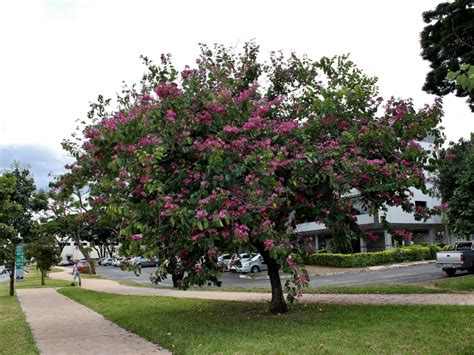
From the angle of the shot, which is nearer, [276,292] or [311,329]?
[311,329]

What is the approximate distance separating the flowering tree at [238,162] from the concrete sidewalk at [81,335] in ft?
4.52

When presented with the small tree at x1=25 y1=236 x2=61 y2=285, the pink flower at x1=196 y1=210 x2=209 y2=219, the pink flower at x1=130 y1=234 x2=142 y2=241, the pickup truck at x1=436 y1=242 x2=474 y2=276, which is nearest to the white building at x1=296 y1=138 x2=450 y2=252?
the pickup truck at x1=436 y1=242 x2=474 y2=276

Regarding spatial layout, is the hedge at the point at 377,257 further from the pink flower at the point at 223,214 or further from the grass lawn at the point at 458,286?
the pink flower at the point at 223,214

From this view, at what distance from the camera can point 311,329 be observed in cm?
852

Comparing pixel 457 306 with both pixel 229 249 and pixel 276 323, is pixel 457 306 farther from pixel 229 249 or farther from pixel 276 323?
pixel 229 249

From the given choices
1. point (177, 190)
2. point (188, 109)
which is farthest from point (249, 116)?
point (177, 190)

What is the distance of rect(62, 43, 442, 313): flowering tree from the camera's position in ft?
26.5

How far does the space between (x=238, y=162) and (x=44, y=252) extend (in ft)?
80.2

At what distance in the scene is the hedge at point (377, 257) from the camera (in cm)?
3119

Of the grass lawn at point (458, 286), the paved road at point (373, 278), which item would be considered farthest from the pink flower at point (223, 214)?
the paved road at point (373, 278)

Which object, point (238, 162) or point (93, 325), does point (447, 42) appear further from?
point (93, 325)

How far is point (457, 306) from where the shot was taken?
10.3 meters

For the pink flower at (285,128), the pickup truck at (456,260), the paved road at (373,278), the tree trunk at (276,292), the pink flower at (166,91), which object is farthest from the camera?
the paved road at (373,278)

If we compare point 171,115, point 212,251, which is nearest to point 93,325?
point 212,251
